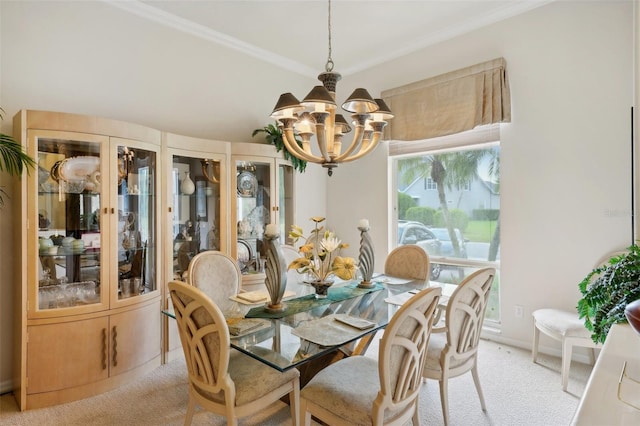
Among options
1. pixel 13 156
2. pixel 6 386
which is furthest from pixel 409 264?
pixel 6 386

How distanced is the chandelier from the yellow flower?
65 centimetres

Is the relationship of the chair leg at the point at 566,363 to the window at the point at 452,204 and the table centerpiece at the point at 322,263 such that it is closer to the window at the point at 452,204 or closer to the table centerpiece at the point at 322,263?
the window at the point at 452,204

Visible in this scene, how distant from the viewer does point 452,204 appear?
361 centimetres

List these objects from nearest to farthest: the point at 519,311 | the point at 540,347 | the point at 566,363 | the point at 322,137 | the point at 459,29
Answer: the point at 322,137
the point at 566,363
the point at 540,347
the point at 519,311
the point at 459,29

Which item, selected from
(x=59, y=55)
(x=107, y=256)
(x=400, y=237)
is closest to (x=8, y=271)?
(x=107, y=256)

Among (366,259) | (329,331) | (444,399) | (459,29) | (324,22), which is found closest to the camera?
(329,331)

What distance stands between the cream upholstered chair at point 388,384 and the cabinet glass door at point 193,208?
1889mm

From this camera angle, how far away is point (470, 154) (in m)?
A: 3.48

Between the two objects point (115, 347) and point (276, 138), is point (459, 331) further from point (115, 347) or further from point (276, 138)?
point (276, 138)

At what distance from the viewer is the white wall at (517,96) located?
2.54 metres

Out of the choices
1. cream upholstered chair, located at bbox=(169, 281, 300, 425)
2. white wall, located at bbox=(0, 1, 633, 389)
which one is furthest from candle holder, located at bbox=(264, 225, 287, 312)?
white wall, located at bbox=(0, 1, 633, 389)

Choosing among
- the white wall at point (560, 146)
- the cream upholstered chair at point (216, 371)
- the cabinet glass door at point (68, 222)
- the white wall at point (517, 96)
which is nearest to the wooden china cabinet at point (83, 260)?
the cabinet glass door at point (68, 222)

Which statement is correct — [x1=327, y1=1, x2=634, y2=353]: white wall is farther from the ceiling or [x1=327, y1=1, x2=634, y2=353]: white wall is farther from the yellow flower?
the yellow flower

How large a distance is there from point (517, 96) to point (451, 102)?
58 cm
